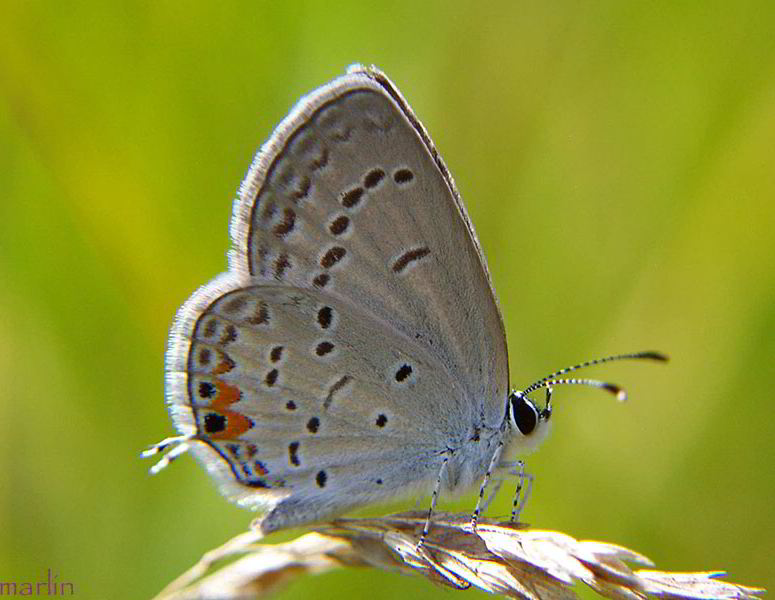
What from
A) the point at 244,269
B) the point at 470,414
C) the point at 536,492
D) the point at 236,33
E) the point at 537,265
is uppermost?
the point at 236,33

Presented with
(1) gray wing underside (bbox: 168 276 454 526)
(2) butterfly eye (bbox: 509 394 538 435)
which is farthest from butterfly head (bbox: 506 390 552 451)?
(1) gray wing underside (bbox: 168 276 454 526)

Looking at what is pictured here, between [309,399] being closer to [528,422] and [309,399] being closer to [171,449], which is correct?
[171,449]

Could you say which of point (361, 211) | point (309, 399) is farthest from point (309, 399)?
point (361, 211)

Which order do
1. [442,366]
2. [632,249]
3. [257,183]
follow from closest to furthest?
[257,183], [442,366], [632,249]

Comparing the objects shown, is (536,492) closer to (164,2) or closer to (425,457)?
(425,457)

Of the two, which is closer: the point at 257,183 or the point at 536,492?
the point at 257,183

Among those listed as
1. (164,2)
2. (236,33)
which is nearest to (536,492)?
(236,33)

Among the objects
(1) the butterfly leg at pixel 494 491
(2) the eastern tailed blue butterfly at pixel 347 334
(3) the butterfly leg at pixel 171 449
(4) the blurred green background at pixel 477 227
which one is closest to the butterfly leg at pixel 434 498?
(2) the eastern tailed blue butterfly at pixel 347 334

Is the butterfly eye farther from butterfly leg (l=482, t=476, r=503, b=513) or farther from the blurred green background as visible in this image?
the blurred green background
